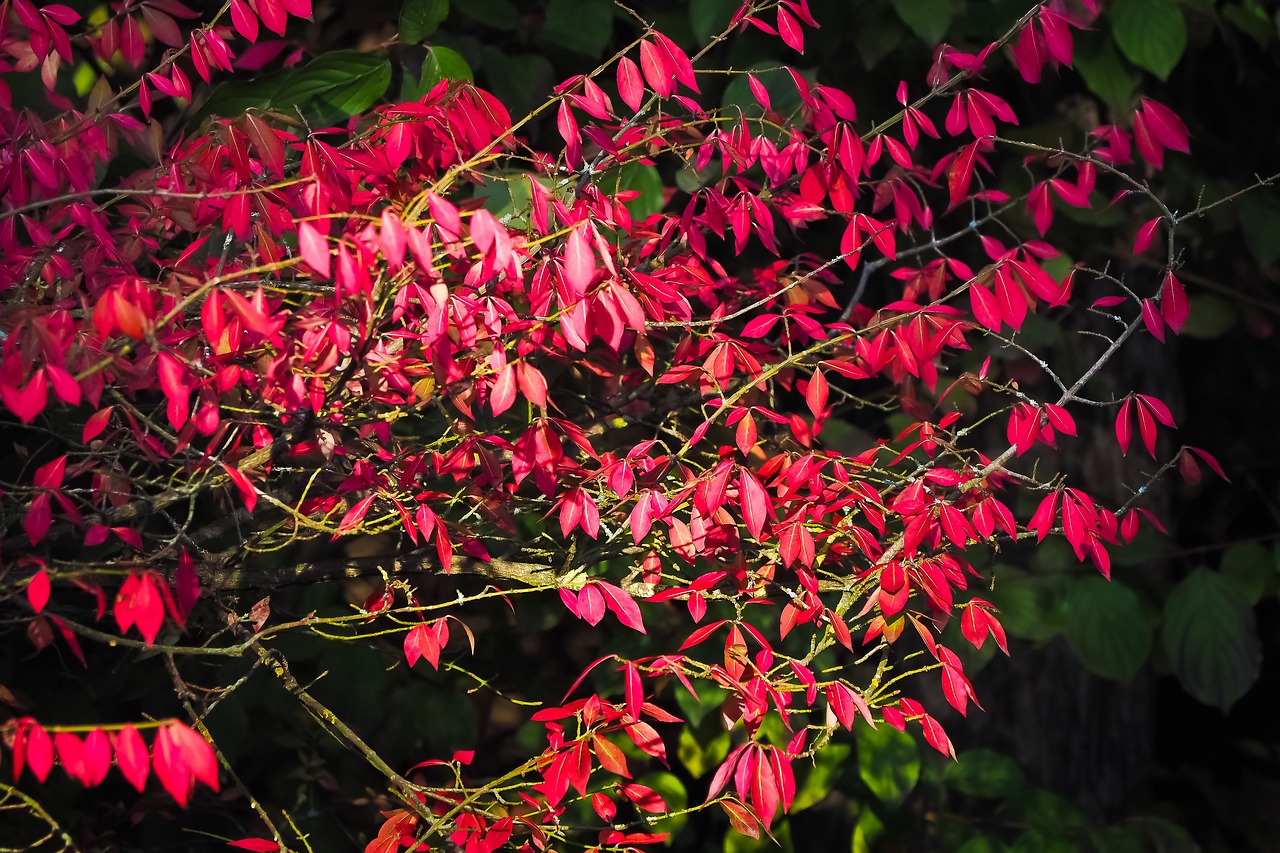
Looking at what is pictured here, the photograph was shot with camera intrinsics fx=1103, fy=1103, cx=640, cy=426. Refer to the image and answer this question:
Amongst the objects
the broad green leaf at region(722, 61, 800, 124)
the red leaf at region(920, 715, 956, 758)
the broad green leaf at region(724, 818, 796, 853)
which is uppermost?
the broad green leaf at region(722, 61, 800, 124)

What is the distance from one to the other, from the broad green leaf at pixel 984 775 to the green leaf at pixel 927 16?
4.48 feet

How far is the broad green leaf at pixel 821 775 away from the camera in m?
1.94

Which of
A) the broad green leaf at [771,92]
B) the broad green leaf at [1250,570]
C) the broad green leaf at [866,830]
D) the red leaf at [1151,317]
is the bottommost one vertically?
the broad green leaf at [866,830]

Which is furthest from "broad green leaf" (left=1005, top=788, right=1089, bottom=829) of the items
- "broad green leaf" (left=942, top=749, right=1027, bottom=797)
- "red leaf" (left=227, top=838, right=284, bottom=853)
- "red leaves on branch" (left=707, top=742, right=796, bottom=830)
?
"red leaf" (left=227, top=838, right=284, bottom=853)

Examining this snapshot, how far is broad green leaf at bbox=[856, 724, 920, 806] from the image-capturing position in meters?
1.97

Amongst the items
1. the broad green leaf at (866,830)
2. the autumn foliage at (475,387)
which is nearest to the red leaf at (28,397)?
the autumn foliage at (475,387)

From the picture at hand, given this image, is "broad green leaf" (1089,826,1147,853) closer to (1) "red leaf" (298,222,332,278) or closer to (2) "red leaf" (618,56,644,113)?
(2) "red leaf" (618,56,644,113)

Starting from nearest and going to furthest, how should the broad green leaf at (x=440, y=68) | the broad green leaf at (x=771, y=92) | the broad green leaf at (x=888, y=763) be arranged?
the broad green leaf at (x=440, y=68) < the broad green leaf at (x=771, y=92) < the broad green leaf at (x=888, y=763)

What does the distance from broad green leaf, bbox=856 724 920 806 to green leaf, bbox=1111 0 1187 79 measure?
51.2 inches

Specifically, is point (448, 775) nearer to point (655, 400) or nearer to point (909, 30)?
point (655, 400)

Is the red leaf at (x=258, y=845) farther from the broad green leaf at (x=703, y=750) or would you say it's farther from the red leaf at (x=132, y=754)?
the broad green leaf at (x=703, y=750)

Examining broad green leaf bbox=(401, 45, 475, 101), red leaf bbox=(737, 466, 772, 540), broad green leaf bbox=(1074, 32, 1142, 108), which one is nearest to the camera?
red leaf bbox=(737, 466, 772, 540)

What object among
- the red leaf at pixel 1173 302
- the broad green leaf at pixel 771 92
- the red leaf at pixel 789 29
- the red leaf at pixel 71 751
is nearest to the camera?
the red leaf at pixel 71 751

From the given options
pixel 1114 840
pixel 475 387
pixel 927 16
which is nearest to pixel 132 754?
pixel 475 387
